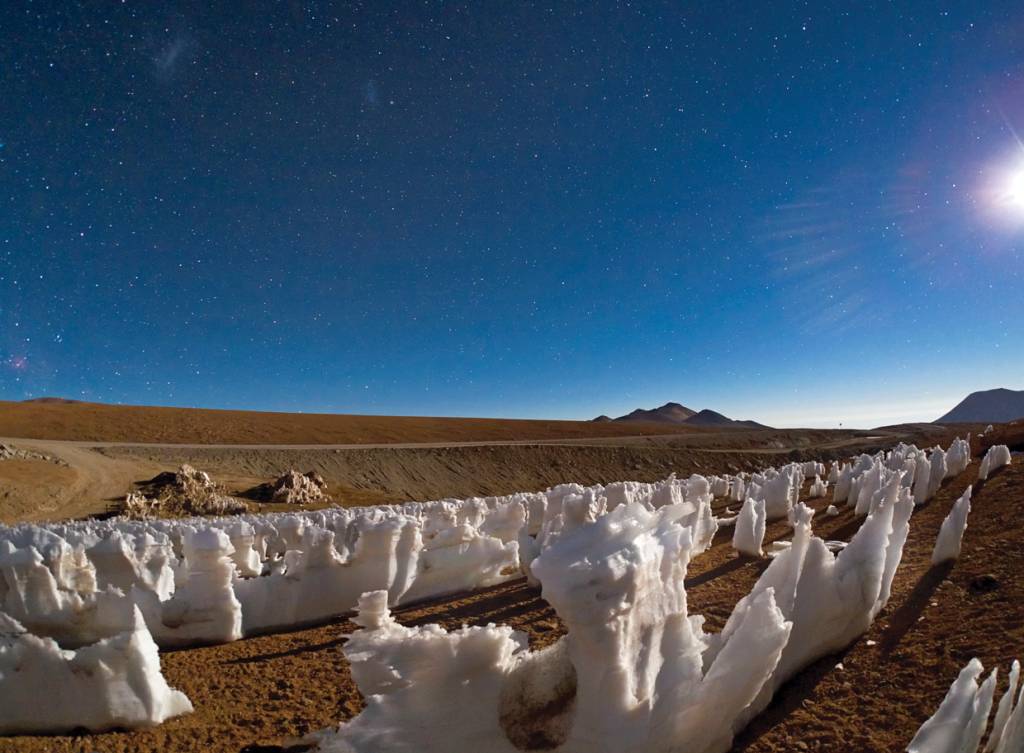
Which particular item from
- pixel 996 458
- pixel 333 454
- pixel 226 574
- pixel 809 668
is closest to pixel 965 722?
pixel 809 668

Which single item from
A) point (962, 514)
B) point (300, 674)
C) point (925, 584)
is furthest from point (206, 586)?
point (962, 514)

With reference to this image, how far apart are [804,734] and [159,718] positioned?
14.2ft

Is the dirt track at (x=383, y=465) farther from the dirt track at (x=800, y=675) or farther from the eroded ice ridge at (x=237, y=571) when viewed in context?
the dirt track at (x=800, y=675)

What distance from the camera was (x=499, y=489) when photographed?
41562 millimetres

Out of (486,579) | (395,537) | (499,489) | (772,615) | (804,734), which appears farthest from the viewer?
(499,489)

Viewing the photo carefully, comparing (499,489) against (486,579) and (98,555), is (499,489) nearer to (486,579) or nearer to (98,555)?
(486,579)

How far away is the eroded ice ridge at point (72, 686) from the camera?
3809 mm

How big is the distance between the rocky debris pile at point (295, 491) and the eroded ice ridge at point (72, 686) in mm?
23001

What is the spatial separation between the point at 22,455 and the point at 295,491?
14.9 meters

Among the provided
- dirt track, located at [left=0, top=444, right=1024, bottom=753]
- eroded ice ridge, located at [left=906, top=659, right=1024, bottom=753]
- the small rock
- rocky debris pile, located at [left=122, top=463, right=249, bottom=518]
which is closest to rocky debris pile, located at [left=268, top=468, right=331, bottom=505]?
rocky debris pile, located at [left=122, top=463, right=249, bottom=518]

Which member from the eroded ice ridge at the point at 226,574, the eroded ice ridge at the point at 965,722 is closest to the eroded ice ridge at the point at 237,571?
the eroded ice ridge at the point at 226,574

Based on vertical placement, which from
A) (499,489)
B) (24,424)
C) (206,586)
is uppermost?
(24,424)

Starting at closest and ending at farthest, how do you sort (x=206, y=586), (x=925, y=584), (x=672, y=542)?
1. (x=672, y=542)
2. (x=925, y=584)
3. (x=206, y=586)

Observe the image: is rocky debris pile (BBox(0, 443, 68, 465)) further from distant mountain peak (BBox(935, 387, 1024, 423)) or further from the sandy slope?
distant mountain peak (BBox(935, 387, 1024, 423))
